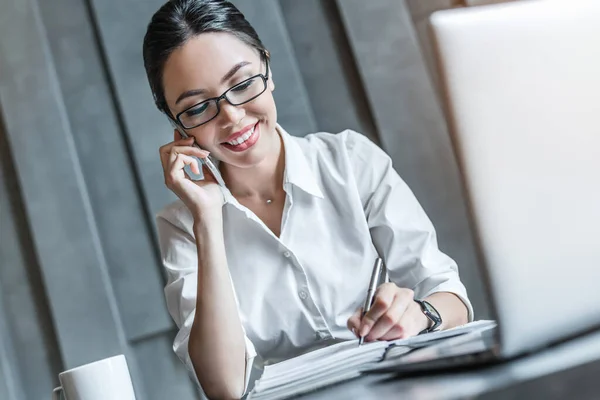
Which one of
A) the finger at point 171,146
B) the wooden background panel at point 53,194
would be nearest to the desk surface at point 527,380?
the finger at point 171,146

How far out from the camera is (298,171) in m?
1.52

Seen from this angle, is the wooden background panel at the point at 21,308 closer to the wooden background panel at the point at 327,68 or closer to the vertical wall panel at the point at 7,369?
the vertical wall panel at the point at 7,369

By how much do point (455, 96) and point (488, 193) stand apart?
0.09 meters

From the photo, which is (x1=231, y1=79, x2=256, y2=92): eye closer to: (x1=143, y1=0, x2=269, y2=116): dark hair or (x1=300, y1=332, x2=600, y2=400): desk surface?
(x1=143, y1=0, x2=269, y2=116): dark hair

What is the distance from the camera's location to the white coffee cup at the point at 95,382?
0.97m

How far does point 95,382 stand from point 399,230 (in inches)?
30.7

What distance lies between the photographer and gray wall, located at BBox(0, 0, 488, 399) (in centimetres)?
202

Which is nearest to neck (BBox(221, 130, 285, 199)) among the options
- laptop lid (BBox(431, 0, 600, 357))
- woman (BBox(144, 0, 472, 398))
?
woman (BBox(144, 0, 472, 398))

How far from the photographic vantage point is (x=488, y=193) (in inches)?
20.6

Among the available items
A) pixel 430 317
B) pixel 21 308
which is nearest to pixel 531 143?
pixel 430 317

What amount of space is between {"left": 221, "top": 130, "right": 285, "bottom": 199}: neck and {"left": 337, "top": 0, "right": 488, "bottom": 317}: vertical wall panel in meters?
0.55

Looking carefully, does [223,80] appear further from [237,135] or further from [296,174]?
[296,174]

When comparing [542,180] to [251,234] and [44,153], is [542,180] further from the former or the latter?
[44,153]

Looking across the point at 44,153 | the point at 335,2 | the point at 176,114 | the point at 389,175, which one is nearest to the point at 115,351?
the point at 44,153
